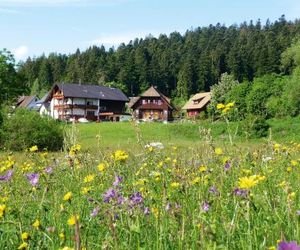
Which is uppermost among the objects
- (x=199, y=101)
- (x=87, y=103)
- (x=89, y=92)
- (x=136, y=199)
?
(x=89, y=92)

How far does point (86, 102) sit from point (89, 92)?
172 centimetres

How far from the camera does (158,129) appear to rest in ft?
155

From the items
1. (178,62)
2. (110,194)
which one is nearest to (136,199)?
(110,194)

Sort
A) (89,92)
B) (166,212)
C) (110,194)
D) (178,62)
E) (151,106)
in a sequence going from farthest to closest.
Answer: (178,62) → (151,106) → (89,92) → (110,194) → (166,212)

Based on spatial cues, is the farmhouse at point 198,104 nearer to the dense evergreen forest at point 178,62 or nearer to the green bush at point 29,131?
the dense evergreen forest at point 178,62

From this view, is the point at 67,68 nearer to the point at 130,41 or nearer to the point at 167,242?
the point at 130,41

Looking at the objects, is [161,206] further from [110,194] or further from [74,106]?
[74,106]

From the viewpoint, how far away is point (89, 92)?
77188 mm

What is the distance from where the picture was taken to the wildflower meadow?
1852mm

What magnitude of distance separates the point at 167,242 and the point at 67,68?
411 ft

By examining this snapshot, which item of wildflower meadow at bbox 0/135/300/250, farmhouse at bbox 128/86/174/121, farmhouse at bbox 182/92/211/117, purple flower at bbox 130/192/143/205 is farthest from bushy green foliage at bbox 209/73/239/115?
purple flower at bbox 130/192/143/205

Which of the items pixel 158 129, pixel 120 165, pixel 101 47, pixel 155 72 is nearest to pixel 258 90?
pixel 158 129

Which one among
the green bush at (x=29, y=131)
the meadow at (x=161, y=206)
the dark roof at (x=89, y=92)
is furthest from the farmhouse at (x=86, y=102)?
the meadow at (x=161, y=206)

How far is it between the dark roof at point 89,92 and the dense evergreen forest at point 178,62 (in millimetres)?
23861
